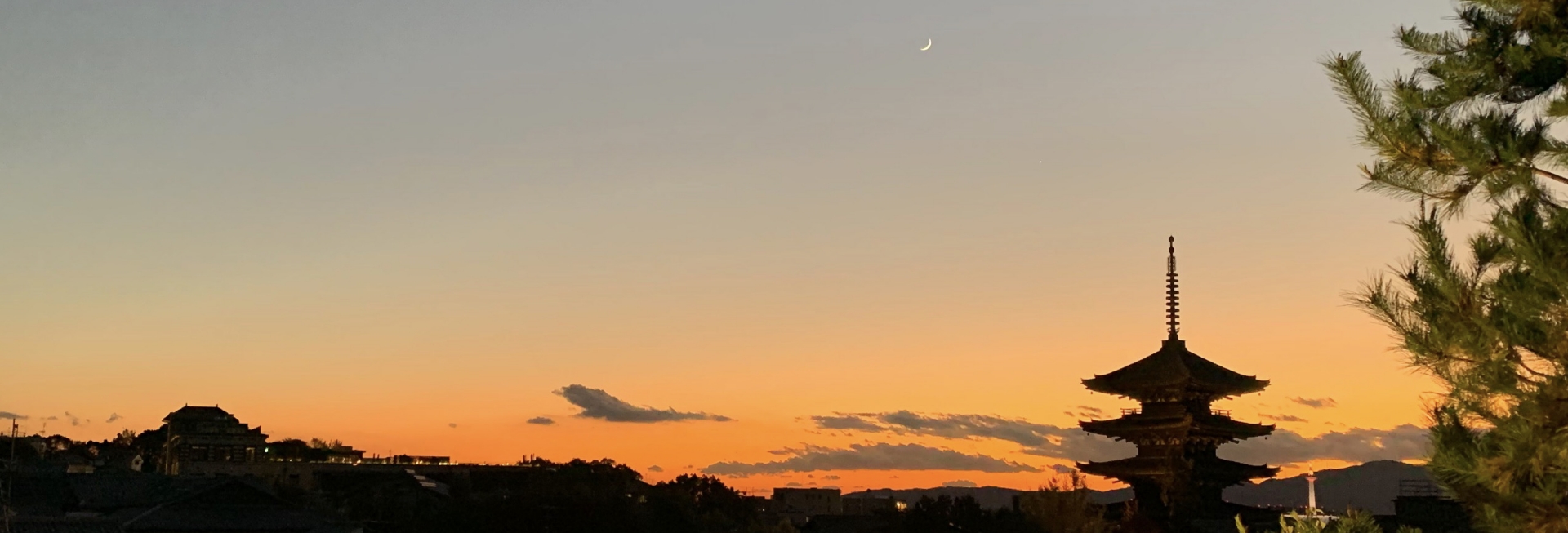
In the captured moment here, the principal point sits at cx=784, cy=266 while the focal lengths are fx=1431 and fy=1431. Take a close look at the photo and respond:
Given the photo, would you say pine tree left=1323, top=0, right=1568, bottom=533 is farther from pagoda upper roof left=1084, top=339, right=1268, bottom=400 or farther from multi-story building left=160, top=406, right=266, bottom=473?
multi-story building left=160, top=406, right=266, bottom=473

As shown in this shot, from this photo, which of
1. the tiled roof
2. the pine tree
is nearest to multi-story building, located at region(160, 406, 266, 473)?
the tiled roof

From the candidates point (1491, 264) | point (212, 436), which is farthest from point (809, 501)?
point (1491, 264)

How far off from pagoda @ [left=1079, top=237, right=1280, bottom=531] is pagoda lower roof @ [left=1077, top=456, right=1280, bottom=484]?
37 millimetres

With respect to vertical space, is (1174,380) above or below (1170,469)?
above

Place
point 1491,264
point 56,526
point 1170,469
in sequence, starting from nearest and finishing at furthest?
1. point 1491,264
2. point 56,526
3. point 1170,469

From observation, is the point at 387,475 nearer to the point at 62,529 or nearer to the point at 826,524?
the point at 826,524

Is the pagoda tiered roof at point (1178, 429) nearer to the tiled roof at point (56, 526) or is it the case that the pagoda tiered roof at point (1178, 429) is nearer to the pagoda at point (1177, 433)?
the pagoda at point (1177, 433)

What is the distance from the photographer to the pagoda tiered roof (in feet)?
211

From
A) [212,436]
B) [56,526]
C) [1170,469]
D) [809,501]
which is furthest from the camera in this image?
[212,436]

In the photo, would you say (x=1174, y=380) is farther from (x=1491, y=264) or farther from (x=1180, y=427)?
(x=1491, y=264)

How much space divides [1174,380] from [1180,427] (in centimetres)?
215

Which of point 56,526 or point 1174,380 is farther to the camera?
point 1174,380

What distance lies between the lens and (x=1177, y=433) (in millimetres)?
64688

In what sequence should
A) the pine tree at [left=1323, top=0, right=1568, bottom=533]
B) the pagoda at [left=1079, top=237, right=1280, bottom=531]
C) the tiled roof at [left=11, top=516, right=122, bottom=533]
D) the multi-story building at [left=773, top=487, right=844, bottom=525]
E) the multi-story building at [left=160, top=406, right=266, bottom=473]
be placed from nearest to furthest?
the pine tree at [left=1323, top=0, right=1568, bottom=533] < the tiled roof at [left=11, top=516, right=122, bottom=533] < the pagoda at [left=1079, top=237, right=1280, bottom=531] < the multi-story building at [left=773, top=487, right=844, bottom=525] < the multi-story building at [left=160, top=406, right=266, bottom=473]
